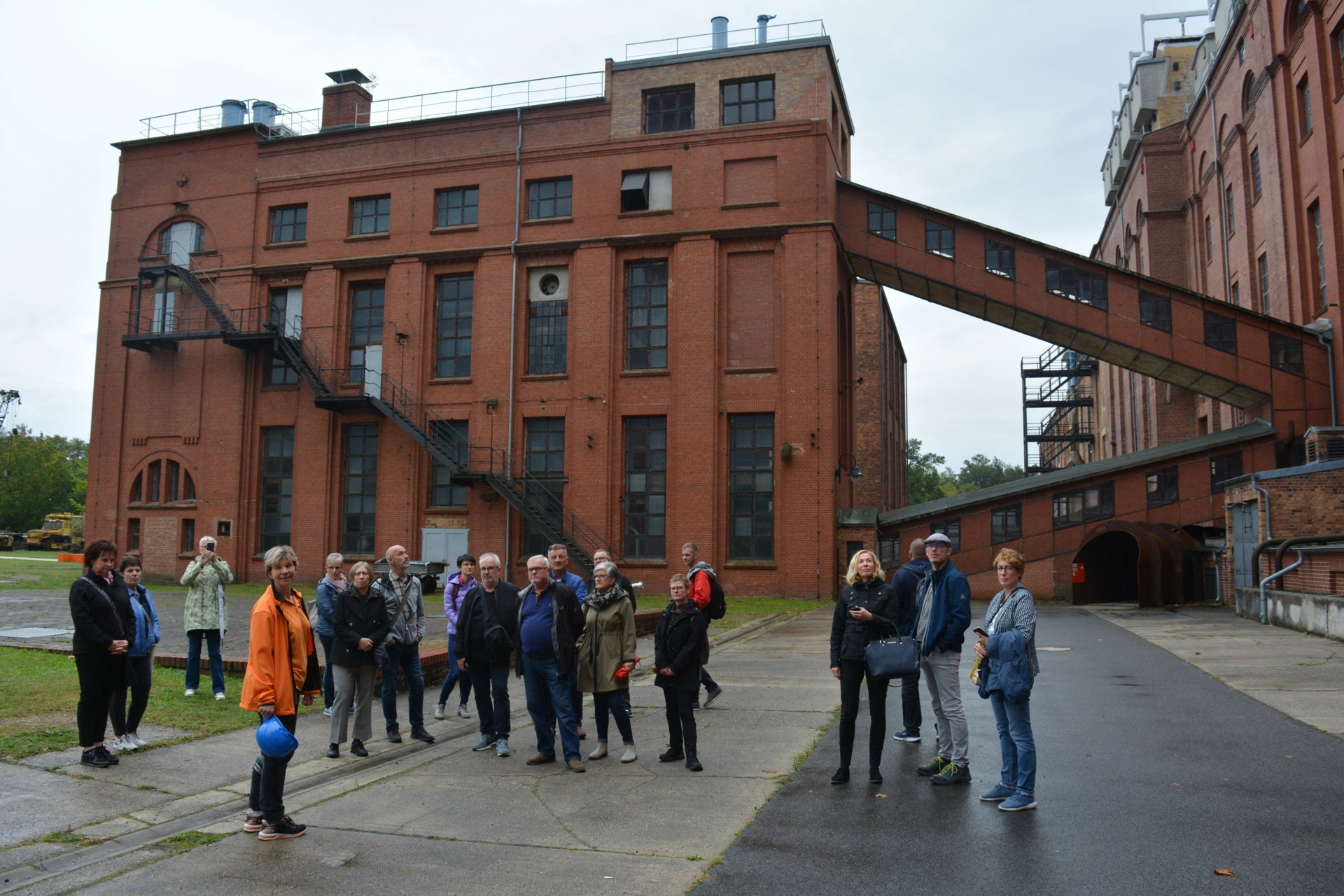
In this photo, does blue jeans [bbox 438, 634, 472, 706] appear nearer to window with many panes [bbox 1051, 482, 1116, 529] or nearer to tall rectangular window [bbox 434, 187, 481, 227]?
window with many panes [bbox 1051, 482, 1116, 529]

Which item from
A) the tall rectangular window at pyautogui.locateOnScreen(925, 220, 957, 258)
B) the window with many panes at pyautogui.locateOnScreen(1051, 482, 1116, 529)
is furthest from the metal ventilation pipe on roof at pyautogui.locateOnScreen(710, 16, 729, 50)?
the window with many panes at pyautogui.locateOnScreen(1051, 482, 1116, 529)

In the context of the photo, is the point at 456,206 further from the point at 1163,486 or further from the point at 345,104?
the point at 1163,486


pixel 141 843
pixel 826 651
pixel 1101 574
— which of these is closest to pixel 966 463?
pixel 1101 574

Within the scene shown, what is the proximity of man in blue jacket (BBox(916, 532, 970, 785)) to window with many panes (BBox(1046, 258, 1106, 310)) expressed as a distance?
81.9 feet

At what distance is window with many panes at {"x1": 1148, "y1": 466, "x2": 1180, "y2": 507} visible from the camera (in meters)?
28.4

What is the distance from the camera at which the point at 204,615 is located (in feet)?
35.4

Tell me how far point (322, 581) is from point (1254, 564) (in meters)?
18.7

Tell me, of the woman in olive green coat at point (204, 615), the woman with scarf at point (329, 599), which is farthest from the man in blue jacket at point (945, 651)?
the woman in olive green coat at point (204, 615)

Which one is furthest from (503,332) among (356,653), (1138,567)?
(356,653)

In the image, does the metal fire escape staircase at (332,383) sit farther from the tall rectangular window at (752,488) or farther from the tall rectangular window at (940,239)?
the tall rectangular window at (940,239)

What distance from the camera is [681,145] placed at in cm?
3142

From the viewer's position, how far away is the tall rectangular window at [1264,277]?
31438 millimetres

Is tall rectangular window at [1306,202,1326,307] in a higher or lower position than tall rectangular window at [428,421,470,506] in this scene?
higher

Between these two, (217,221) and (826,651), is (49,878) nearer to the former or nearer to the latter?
(826,651)
